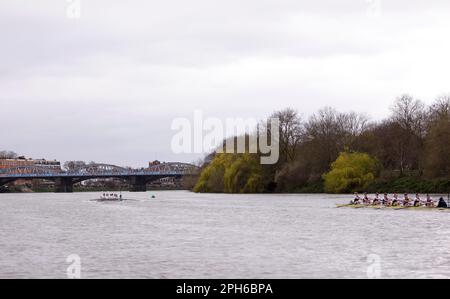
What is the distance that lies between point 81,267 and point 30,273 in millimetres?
2131

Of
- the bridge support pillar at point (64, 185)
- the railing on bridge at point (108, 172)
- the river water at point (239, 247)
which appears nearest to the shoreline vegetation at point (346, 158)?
the river water at point (239, 247)

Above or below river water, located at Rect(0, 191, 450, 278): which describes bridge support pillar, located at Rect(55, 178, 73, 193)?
above

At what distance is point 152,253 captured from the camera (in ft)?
103

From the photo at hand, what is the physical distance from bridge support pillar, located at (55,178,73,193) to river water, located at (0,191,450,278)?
119505 millimetres

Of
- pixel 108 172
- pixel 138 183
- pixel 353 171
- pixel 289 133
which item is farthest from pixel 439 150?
pixel 108 172

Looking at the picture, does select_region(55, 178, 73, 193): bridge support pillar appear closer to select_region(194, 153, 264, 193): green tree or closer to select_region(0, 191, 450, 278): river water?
select_region(194, 153, 264, 193): green tree

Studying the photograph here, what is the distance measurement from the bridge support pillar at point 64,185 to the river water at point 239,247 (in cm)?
11950

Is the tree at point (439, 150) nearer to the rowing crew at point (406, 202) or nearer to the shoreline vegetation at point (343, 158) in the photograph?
the shoreline vegetation at point (343, 158)

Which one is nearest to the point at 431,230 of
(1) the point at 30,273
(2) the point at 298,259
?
(2) the point at 298,259

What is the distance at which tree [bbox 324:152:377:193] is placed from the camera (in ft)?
292

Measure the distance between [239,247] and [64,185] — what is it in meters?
146

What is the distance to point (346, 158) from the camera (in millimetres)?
90312

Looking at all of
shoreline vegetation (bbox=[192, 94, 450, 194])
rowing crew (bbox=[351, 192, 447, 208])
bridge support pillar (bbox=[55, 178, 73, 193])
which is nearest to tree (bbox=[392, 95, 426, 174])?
shoreline vegetation (bbox=[192, 94, 450, 194])
